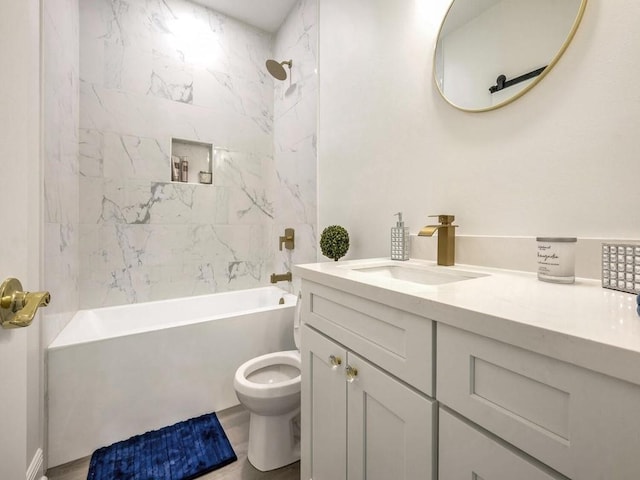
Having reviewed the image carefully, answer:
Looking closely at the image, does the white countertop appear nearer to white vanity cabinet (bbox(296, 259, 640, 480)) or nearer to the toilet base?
white vanity cabinet (bbox(296, 259, 640, 480))

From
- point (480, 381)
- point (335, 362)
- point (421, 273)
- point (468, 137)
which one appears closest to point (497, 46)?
point (468, 137)

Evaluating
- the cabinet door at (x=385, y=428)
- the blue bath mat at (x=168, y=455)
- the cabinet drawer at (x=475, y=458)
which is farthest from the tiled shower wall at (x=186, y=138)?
the cabinet drawer at (x=475, y=458)

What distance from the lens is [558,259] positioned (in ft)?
2.30

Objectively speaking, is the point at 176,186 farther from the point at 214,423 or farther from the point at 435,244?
the point at 435,244

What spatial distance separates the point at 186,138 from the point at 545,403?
8.72ft

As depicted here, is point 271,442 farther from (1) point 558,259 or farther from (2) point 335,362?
(1) point 558,259

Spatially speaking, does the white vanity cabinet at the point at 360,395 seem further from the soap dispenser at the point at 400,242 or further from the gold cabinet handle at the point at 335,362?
the soap dispenser at the point at 400,242

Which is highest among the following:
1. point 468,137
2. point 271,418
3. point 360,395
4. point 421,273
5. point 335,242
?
point 468,137

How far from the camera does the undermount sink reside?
35.1 inches

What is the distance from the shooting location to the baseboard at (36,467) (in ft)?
3.65

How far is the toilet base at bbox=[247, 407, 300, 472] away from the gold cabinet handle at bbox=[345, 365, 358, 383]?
2.63 ft

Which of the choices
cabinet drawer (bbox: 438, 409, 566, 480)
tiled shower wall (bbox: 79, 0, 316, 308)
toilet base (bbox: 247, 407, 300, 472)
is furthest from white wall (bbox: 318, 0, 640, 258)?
toilet base (bbox: 247, 407, 300, 472)

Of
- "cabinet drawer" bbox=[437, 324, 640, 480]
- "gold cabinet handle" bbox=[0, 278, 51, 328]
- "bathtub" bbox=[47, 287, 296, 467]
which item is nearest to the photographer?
"cabinet drawer" bbox=[437, 324, 640, 480]

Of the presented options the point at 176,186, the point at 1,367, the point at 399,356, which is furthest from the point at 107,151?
the point at 399,356
